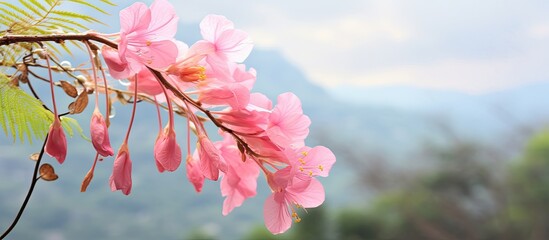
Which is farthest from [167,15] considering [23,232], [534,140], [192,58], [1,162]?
[1,162]

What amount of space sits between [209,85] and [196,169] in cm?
4

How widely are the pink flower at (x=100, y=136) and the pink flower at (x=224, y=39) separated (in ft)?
0.15

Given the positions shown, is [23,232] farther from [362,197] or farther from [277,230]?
[277,230]

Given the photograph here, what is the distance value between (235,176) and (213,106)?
0.05 m

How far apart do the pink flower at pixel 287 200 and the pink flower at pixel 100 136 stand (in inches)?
2.5

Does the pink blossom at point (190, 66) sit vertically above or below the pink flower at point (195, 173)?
above

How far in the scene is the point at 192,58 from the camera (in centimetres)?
23

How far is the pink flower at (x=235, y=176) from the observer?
27 cm

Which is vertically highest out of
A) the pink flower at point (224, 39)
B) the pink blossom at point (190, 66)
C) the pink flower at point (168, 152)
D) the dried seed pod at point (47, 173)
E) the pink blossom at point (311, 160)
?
the pink flower at point (224, 39)

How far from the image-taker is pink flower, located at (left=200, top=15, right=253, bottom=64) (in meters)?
0.23

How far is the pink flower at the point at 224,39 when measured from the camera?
232mm

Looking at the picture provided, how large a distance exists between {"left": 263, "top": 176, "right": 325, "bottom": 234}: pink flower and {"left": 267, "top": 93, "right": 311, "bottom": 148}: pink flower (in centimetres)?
2

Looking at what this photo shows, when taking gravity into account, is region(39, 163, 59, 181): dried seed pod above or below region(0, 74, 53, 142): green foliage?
below

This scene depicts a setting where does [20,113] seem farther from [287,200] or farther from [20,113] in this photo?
[287,200]
